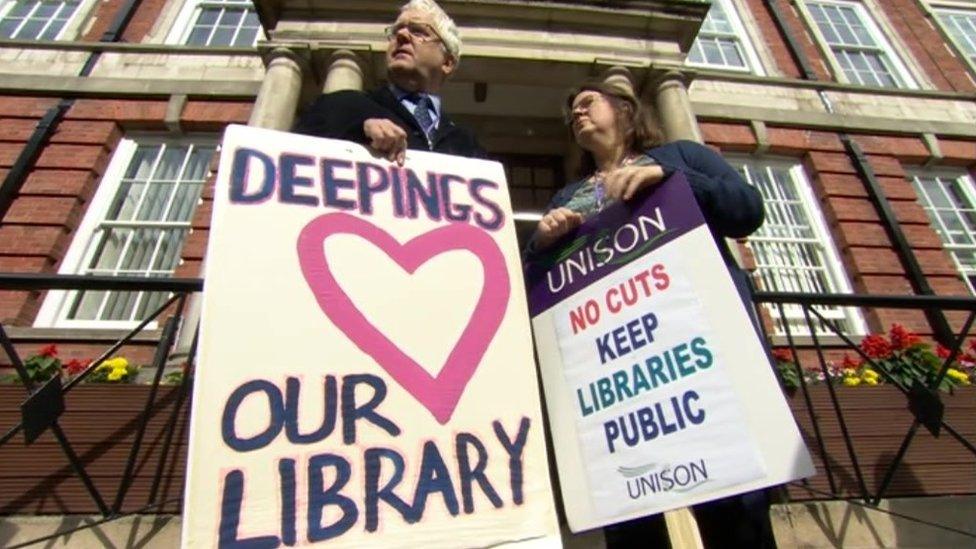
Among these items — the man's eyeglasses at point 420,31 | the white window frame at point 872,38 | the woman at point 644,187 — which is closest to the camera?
the woman at point 644,187

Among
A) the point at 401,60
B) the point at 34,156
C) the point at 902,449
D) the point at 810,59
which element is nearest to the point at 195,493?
the point at 401,60

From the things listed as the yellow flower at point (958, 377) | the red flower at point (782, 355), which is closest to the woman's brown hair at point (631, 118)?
the red flower at point (782, 355)

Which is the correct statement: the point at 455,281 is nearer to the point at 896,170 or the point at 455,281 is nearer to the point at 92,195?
the point at 92,195

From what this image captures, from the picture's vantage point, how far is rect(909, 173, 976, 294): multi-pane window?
331 inches

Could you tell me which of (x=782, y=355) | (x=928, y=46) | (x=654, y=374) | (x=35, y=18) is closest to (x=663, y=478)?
(x=654, y=374)

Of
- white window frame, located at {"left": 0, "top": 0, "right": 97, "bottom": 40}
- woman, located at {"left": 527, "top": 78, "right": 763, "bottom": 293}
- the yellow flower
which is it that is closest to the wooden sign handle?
woman, located at {"left": 527, "top": 78, "right": 763, "bottom": 293}

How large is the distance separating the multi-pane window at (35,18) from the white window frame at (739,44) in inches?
444

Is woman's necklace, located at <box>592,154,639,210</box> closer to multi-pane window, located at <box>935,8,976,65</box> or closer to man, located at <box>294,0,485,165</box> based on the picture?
man, located at <box>294,0,485,165</box>

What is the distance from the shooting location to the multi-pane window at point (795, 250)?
288 inches

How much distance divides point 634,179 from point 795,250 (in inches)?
289

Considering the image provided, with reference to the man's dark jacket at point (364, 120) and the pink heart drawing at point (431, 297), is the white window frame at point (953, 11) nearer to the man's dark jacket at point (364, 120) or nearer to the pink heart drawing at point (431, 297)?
the man's dark jacket at point (364, 120)

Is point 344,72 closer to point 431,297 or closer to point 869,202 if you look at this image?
point 431,297

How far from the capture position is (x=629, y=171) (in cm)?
187

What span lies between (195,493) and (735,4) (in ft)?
42.8
